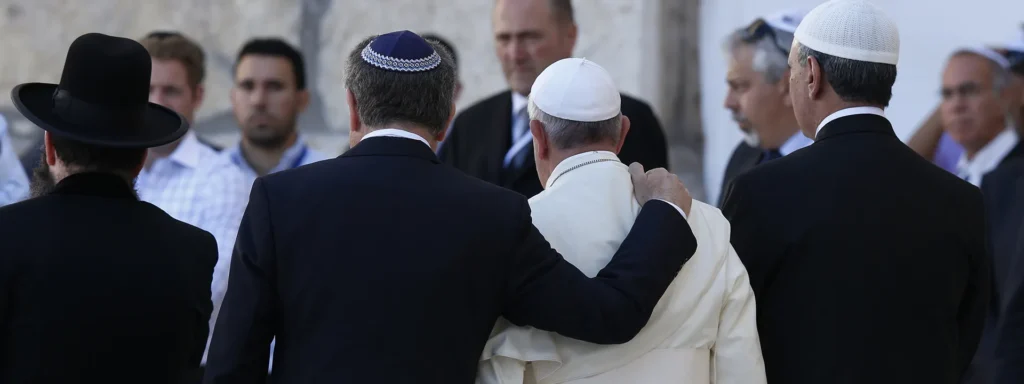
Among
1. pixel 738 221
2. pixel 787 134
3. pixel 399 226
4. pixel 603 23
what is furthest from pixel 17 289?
pixel 603 23

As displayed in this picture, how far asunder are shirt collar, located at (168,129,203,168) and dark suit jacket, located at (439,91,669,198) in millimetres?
885

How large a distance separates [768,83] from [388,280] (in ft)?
7.57

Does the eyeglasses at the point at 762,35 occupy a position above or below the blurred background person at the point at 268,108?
above

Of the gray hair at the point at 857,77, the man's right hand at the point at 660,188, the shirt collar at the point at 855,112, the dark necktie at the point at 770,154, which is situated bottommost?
the dark necktie at the point at 770,154

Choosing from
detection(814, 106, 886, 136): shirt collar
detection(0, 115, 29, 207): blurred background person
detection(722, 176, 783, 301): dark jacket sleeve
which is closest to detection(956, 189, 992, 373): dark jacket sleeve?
detection(814, 106, 886, 136): shirt collar

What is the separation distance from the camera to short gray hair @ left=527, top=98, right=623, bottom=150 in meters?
2.95

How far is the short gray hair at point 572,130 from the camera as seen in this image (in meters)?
2.95

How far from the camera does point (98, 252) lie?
265 cm

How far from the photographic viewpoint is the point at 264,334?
2697mm

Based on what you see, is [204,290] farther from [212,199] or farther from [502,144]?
[502,144]

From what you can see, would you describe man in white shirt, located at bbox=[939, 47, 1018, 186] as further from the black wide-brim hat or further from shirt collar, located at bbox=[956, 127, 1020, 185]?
the black wide-brim hat

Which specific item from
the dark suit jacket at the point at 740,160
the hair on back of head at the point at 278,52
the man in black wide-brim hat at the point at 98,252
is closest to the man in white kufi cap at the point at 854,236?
the man in black wide-brim hat at the point at 98,252

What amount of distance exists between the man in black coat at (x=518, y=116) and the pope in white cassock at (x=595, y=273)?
1.74 meters

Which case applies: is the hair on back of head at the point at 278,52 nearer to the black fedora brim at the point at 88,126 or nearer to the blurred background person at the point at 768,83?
the blurred background person at the point at 768,83
